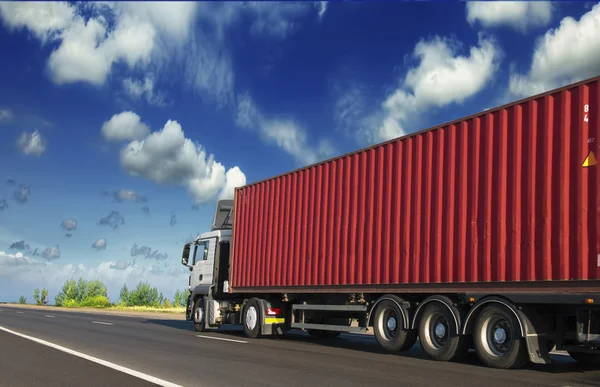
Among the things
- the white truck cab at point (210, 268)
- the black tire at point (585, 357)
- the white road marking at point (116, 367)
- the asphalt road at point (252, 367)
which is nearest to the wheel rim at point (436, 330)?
the asphalt road at point (252, 367)

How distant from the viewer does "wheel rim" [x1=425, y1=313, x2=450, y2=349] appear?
34.9 ft

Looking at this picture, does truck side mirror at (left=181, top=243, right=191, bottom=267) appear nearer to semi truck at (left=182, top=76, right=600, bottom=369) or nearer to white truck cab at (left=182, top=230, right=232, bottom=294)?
white truck cab at (left=182, top=230, right=232, bottom=294)

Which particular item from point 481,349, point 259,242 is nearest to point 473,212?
point 481,349

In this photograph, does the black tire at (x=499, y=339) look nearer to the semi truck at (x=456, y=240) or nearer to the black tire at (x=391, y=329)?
the semi truck at (x=456, y=240)

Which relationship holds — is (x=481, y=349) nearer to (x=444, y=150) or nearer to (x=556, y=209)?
(x=556, y=209)

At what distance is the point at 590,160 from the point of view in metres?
8.73

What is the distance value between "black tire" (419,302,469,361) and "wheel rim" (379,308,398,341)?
33.1 inches

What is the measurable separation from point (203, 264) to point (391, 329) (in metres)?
8.38

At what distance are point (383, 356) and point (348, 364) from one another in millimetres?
1917

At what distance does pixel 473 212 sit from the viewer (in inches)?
409

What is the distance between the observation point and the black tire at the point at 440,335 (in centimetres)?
1029

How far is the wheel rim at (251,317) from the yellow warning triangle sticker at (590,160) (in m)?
9.66

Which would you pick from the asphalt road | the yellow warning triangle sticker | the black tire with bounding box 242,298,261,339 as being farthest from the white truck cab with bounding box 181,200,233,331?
the yellow warning triangle sticker

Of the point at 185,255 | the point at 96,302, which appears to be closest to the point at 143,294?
the point at 96,302
